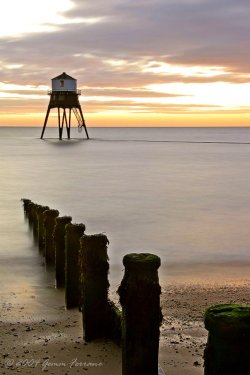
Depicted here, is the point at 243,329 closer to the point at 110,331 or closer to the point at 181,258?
the point at 110,331

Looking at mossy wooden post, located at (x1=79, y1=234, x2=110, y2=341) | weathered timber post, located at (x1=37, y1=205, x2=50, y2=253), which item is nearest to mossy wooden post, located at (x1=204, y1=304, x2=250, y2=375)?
mossy wooden post, located at (x1=79, y1=234, x2=110, y2=341)

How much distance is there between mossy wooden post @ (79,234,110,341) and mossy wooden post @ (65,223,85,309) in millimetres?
1418

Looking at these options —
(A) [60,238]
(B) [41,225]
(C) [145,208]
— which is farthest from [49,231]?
(C) [145,208]

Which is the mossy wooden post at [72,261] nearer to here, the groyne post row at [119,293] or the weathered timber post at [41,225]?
the groyne post row at [119,293]

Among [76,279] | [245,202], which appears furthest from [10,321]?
[245,202]

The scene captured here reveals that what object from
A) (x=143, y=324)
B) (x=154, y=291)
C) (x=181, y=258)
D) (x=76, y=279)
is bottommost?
(x=181, y=258)

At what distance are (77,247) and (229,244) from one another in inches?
375

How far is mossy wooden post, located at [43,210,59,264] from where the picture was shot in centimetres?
1021

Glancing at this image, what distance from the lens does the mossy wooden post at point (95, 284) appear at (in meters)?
5.92

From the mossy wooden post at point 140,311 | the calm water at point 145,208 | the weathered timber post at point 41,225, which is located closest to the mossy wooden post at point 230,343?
the mossy wooden post at point 140,311

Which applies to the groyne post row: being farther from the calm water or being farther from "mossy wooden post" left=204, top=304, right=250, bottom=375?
the calm water

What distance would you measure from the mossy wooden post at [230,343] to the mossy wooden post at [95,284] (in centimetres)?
317

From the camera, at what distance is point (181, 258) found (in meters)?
14.2

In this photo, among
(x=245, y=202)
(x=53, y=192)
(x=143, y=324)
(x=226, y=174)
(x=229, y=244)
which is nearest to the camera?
(x=143, y=324)
